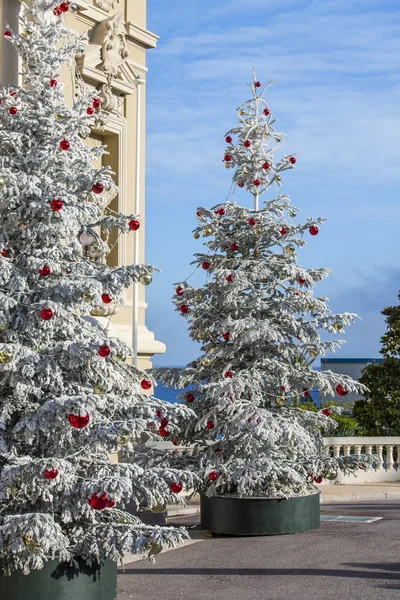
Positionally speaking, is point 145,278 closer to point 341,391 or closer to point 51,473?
point 51,473

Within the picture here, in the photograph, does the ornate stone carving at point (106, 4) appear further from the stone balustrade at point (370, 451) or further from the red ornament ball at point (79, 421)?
the red ornament ball at point (79, 421)

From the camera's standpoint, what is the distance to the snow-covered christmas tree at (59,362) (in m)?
7.75

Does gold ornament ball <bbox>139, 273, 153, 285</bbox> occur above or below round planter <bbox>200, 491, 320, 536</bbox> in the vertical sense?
above

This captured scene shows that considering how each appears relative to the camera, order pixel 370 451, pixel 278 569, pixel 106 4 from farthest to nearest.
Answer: pixel 370 451
pixel 106 4
pixel 278 569

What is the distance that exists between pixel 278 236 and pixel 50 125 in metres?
5.46

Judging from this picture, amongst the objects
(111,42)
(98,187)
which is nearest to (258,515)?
(98,187)

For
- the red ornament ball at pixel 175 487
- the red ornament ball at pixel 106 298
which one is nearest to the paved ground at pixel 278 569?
the red ornament ball at pixel 175 487

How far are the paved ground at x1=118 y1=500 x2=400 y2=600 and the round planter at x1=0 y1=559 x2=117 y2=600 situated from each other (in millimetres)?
951

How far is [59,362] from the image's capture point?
26.9 feet

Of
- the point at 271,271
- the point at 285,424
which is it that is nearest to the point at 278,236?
the point at 271,271

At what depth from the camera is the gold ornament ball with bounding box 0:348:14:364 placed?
7867mm

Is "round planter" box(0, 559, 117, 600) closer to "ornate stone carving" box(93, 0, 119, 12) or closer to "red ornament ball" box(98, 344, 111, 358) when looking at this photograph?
"red ornament ball" box(98, 344, 111, 358)

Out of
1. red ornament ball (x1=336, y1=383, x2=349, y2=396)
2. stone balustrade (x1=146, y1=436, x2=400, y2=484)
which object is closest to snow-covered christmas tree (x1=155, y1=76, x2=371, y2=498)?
red ornament ball (x1=336, y1=383, x2=349, y2=396)

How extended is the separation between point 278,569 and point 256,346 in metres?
3.68
